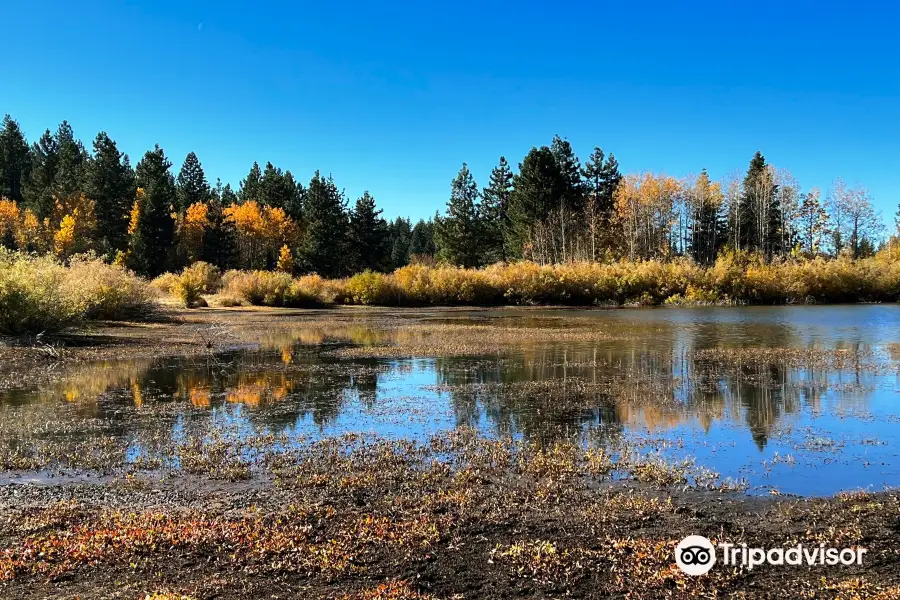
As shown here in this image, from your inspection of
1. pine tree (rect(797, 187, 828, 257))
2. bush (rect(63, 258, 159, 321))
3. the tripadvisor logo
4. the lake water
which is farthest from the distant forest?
the tripadvisor logo

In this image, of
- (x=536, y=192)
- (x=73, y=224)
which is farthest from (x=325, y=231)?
(x=73, y=224)

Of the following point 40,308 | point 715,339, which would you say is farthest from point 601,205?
point 40,308

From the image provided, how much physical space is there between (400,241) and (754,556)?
402 ft

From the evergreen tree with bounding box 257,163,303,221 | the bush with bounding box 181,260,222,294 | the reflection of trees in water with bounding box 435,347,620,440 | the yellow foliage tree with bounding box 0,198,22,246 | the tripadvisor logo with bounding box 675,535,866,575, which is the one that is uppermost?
the evergreen tree with bounding box 257,163,303,221

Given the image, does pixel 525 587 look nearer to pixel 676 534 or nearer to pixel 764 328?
pixel 676 534

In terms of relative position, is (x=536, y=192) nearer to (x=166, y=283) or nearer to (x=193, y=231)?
(x=166, y=283)

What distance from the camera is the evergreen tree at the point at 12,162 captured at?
98.1m

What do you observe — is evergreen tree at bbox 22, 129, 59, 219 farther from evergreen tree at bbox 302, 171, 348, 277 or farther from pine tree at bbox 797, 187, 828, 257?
pine tree at bbox 797, 187, 828, 257

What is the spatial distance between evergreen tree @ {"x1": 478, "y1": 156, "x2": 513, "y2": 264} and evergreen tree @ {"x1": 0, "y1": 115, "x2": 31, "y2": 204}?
7373 centimetres

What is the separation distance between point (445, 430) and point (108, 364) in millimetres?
14595

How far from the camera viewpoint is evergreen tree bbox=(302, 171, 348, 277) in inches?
3071

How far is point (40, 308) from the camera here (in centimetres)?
2422

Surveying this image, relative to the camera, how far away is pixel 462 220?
81.9 metres

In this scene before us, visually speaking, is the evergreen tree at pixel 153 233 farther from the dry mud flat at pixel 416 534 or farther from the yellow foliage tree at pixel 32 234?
the dry mud flat at pixel 416 534
